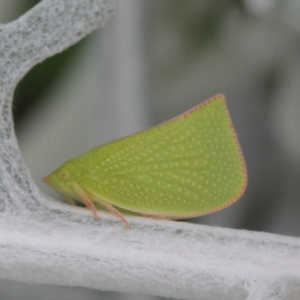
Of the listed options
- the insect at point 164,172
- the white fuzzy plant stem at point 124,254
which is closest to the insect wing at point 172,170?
the insect at point 164,172

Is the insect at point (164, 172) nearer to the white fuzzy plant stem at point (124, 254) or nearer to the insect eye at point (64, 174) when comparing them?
the insect eye at point (64, 174)

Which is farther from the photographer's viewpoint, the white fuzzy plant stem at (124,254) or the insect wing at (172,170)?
the insect wing at (172,170)

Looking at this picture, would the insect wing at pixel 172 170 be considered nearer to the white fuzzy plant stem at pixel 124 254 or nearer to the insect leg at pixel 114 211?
the insect leg at pixel 114 211

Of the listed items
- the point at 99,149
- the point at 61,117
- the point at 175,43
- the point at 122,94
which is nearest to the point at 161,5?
the point at 175,43

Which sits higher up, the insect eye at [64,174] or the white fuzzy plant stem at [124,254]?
the insect eye at [64,174]

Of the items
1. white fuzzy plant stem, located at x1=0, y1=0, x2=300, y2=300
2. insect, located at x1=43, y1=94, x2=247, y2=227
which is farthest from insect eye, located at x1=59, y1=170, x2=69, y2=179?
white fuzzy plant stem, located at x1=0, y1=0, x2=300, y2=300

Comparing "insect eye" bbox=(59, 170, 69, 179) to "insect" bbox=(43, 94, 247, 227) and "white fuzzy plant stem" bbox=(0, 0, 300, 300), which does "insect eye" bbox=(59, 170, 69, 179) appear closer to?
"insect" bbox=(43, 94, 247, 227)

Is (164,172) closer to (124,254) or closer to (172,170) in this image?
(172,170)

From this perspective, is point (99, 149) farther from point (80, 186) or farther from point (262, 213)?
point (262, 213)
